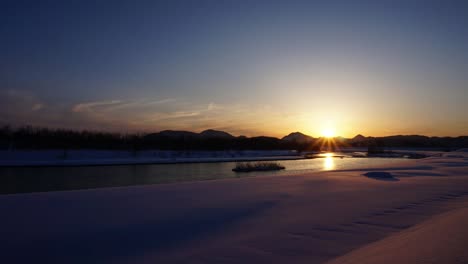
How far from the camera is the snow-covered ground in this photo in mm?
4590

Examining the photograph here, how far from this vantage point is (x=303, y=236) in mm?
5531

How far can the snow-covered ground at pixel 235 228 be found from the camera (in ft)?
15.1

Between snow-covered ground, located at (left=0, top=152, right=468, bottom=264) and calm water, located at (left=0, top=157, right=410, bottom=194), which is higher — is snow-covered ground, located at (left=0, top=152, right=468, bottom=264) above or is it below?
above

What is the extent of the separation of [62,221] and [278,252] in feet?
15.8

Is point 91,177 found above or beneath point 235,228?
beneath

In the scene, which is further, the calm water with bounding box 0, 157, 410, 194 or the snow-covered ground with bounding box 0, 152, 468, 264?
the calm water with bounding box 0, 157, 410, 194

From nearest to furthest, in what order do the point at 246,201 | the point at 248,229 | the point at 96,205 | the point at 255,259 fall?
the point at 255,259, the point at 248,229, the point at 96,205, the point at 246,201

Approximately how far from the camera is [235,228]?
623cm

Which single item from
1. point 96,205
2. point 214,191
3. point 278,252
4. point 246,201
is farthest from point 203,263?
point 214,191

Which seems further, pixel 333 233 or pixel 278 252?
pixel 333 233

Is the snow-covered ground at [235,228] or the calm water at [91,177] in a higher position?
the snow-covered ground at [235,228]

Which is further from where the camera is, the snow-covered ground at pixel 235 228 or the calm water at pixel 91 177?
the calm water at pixel 91 177

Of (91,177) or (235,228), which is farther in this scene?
(91,177)

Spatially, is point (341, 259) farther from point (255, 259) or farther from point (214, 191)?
point (214, 191)
